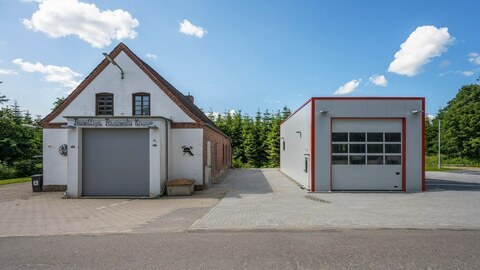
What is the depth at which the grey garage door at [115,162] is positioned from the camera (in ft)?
43.8

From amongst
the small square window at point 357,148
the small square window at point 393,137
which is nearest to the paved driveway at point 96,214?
the small square window at point 357,148

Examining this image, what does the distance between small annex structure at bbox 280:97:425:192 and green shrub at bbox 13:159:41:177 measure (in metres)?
25.9

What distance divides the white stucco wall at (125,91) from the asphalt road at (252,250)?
358 inches

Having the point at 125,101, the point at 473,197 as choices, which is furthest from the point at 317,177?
the point at 125,101

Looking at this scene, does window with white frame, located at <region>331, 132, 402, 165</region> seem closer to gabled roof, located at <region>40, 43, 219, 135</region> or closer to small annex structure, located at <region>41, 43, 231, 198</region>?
small annex structure, located at <region>41, 43, 231, 198</region>

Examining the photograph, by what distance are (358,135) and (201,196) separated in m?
8.53

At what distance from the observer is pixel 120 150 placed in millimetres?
13461

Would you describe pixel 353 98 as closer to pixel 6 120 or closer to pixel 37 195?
pixel 37 195

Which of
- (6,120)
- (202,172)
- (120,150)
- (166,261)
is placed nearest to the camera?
(166,261)

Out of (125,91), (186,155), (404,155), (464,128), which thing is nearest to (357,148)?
(404,155)

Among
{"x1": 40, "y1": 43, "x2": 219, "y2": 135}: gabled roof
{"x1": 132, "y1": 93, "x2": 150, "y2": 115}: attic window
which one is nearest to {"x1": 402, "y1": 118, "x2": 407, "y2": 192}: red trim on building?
{"x1": 40, "y1": 43, "x2": 219, "y2": 135}: gabled roof

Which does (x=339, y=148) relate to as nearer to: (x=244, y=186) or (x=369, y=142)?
(x=369, y=142)

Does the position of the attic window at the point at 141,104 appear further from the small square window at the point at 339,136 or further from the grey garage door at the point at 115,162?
the small square window at the point at 339,136

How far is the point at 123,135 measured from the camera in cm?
1351
